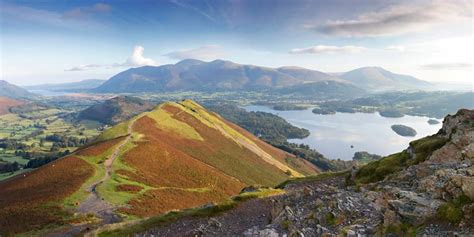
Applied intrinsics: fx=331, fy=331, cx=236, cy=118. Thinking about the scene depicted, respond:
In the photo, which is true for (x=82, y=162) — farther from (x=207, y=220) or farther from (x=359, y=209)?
(x=359, y=209)

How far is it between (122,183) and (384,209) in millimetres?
69729

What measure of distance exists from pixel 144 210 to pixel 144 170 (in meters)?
35.1

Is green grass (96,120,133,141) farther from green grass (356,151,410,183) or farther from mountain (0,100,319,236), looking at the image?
green grass (356,151,410,183)

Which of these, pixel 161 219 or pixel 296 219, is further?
pixel 161 219

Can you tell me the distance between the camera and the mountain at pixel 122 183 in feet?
202

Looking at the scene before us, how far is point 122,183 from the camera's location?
267 feet

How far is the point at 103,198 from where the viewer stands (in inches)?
2729

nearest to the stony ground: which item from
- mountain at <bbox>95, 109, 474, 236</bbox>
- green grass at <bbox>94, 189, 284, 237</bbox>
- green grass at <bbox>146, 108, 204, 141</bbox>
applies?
mountain at <bbox>95, 109, 474, 236</bbox>

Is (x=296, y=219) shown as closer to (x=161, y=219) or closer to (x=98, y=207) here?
(x=161, y=219)

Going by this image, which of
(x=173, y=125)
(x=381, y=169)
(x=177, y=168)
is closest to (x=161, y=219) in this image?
(x=381, y=169)

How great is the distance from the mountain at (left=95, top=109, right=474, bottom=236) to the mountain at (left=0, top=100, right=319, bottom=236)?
2589 cm

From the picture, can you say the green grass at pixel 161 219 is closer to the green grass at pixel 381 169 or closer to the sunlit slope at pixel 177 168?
the green grass at pixel 381 169

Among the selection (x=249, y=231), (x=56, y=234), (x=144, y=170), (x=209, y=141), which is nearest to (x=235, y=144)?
(x=209, y=141)

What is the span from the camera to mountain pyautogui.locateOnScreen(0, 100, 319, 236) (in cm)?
6172
